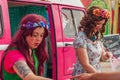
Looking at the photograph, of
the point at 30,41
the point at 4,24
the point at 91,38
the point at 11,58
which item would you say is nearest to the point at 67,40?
the point at 4,24

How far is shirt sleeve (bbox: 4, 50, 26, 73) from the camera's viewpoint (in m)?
2.72

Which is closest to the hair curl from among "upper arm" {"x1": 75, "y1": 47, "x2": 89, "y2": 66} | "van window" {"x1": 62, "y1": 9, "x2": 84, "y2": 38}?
"upper arm" {"x1": 75, "y1": 47, "x2": 89, "y2": 66}

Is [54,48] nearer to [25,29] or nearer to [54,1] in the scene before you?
[54,1]

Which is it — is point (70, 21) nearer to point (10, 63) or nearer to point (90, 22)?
point (90, 22)

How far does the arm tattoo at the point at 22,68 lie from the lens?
2687mm

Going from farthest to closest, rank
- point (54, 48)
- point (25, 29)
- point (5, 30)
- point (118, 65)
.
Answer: point (54, 48) → point (5, 30) → point (118, 65) → point (25, 29)

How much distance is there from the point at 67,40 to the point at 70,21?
0.55 m

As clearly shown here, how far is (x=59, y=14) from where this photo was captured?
623cm

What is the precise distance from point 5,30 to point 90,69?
178 cm

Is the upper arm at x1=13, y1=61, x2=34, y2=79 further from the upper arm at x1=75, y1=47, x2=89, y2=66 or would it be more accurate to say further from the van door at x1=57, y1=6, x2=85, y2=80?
the van door at x1=57, y1=6, x2=85, y2=80

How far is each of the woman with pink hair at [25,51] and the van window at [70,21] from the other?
3538 millimetres

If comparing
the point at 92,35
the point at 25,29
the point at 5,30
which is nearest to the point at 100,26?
the point at 92,35

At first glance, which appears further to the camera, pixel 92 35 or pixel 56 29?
pixel 56 29

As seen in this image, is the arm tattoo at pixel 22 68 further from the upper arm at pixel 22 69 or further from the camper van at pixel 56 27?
the camper van at pixel 56 27
